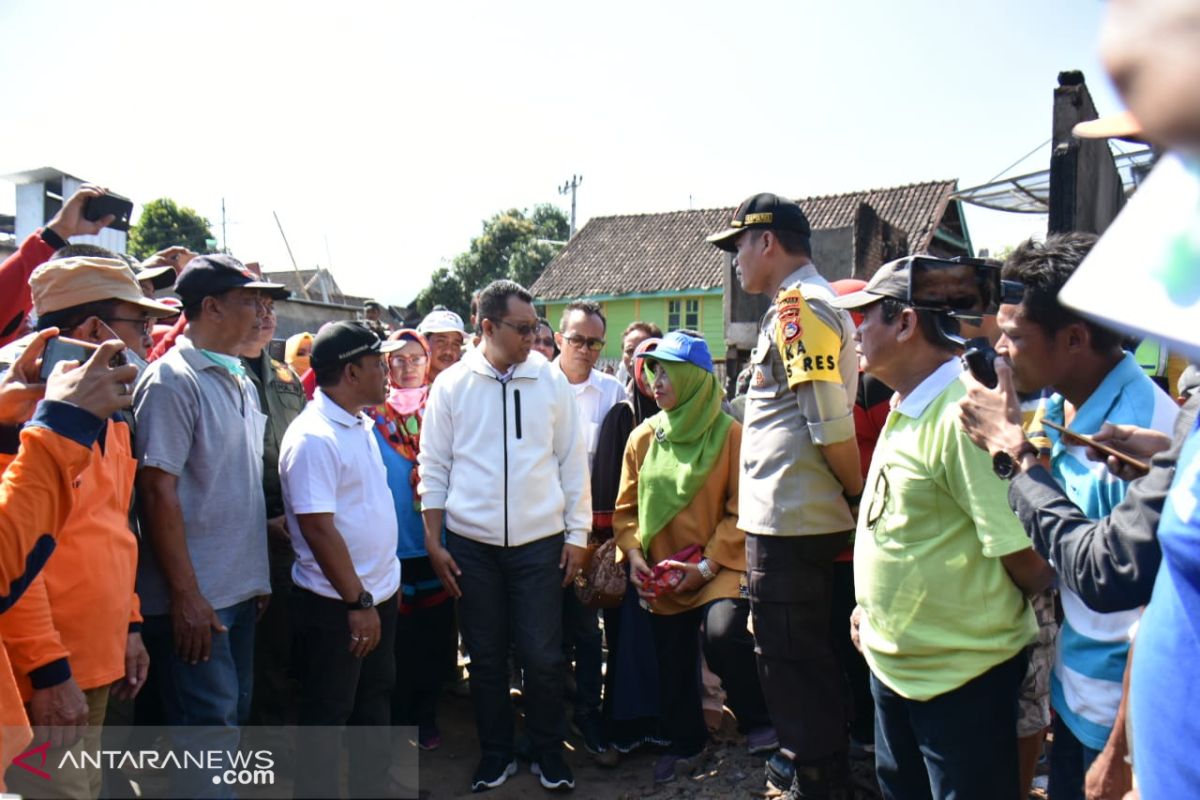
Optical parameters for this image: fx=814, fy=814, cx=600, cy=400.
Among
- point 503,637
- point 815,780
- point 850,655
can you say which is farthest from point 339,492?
point 850,655

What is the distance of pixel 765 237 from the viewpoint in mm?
3359

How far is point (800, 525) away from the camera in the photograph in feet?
10.3

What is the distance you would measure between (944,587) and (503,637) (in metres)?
2.27

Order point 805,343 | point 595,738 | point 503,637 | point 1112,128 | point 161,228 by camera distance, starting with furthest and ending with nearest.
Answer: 1. point 161,228
2. point 595,738
3. point 503,637
4. point 805,343
5. point 1112,128

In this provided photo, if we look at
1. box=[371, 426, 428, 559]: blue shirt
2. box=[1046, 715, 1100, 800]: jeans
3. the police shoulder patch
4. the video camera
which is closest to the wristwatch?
the video camera

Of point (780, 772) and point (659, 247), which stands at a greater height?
point (659, 247)

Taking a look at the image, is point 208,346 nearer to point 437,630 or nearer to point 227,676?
point 227,676

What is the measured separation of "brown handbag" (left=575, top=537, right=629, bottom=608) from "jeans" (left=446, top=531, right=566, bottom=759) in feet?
0.99

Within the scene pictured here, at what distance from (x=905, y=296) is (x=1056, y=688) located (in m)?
1.14

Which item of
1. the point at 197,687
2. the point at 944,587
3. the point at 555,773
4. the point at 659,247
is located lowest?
the point at 555,773

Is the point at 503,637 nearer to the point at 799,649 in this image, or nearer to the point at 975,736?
the point at 799,649

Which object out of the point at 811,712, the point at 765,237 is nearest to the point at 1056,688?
the point at 811,712

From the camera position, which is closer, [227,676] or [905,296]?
[905,296]

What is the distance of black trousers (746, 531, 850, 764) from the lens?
3.12 metres
